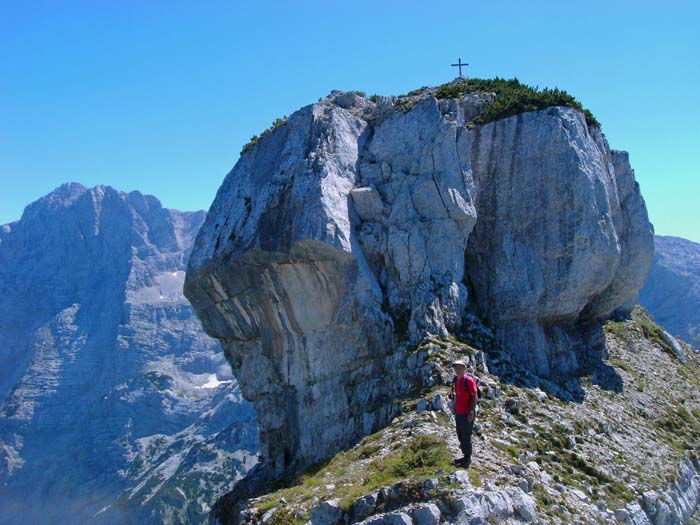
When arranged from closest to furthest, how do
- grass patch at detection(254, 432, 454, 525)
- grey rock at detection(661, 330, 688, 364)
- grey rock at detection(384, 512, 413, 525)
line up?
grey rock at detection(384, 512, 413, 525), grass patch at detection(254, 432, 454, 525), grey rock at detection(661, 330, 688, 364)

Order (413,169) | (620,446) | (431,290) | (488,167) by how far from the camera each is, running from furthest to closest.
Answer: (488,167) → (413,169) → (431,290) → (620,446)

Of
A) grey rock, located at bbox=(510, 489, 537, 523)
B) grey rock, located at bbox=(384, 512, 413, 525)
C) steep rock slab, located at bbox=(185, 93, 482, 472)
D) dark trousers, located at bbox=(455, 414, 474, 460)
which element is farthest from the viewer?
steep rock slab, located at bbox=(185, 93, 482, 472)

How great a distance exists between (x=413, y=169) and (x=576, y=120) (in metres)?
9.93

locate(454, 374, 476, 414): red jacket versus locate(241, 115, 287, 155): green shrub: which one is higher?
locate(241, 115, 287, 155): green shrub

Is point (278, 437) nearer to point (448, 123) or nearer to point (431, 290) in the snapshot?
point (431, 290)

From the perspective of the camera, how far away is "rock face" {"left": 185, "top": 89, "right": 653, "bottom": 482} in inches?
1340

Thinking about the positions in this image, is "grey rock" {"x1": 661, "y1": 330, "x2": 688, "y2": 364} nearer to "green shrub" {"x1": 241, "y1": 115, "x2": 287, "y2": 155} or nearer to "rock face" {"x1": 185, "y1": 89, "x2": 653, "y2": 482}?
"rock face" {"x1": 185, "y1": 89, "x2": 653, "y2": 482}

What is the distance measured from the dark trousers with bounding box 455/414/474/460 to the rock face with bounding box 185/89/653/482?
902 cm

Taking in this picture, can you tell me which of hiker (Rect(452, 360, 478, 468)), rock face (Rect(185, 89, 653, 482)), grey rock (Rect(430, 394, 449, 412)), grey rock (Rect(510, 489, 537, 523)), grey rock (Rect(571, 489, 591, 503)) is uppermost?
rock face (Rect(185, 89, 653, 482))

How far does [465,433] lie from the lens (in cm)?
2200

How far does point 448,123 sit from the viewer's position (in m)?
37.9

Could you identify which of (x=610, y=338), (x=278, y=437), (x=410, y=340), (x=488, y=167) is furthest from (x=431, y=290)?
(x=610, y=338)

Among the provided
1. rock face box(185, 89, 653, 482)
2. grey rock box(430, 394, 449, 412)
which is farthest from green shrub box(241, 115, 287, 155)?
grey rock box(430, 394, 449, 412)

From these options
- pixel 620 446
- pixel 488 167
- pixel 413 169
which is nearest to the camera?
pixel 620 446
